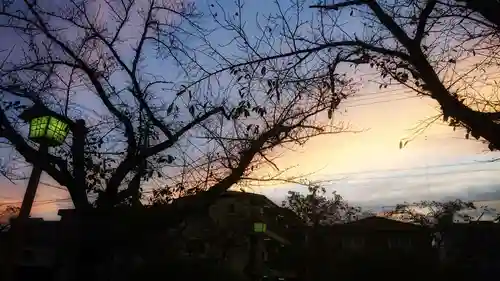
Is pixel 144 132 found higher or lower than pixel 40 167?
higher

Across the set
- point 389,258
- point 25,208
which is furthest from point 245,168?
point 389,258

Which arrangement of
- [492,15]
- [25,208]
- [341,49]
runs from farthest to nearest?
[25,208] < [341,49] < [492,15]

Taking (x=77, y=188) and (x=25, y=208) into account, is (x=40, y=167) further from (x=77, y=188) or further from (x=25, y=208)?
(x=77, y=188)

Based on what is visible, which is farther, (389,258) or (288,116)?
(389,258)

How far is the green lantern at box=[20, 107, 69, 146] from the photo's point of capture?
27.8 feet

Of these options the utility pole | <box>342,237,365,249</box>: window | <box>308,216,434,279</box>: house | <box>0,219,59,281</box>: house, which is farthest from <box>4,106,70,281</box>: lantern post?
<box>342,237,365,249</box>: window

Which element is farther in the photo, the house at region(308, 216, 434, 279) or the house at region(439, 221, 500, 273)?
the house at region(308, 216, 434, 279)

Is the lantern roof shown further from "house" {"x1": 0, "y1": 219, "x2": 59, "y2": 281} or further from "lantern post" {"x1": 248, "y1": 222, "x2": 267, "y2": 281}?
"lantern post" {"x1": 248, "y1": 222, "x2": 267, "y2": 281}

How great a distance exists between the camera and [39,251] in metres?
12.9

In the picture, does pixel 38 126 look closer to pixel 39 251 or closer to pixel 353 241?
pixel 39 251

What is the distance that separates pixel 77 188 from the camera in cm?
1051

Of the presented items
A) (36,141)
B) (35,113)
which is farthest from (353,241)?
(35,113)

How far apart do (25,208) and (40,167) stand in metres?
0.75

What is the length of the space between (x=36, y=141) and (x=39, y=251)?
16.6 ft
